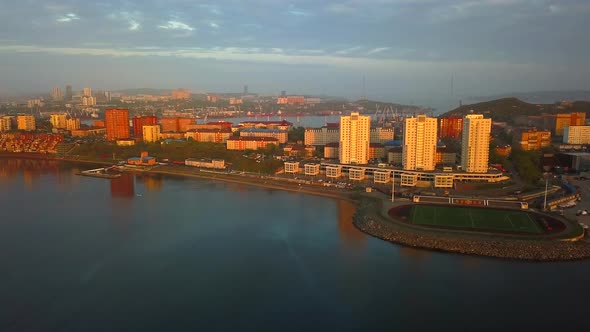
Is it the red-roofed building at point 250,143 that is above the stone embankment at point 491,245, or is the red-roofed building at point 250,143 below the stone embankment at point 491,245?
above

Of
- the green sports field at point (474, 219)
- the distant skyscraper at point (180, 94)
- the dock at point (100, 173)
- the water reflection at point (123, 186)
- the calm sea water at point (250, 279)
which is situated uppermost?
the distant skyscraper at point (180, 94)

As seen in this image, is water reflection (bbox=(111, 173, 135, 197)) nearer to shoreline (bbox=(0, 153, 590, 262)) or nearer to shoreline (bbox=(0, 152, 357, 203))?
shoreline (bbox=(0, 152, 357, 203))

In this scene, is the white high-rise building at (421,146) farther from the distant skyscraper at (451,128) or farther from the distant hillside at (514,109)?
the distant hillside at (514,109)

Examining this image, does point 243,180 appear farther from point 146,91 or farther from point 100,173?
point 146,91

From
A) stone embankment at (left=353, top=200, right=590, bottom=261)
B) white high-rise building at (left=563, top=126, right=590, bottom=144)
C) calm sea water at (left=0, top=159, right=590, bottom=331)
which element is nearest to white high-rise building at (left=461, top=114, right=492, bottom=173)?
calm sea water at (left=0, top=159, right=590, bottom=331)

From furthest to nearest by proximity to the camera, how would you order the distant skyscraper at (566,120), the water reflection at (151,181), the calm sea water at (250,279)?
1. the distant skyscraper at (566,120)
2. the water reflection at (151,181)
3. the calm sea water at (250,279)

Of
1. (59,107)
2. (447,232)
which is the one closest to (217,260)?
(447,232)

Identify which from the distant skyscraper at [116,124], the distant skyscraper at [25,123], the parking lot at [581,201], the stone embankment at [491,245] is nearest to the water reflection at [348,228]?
the stone embankment at [491,245]
